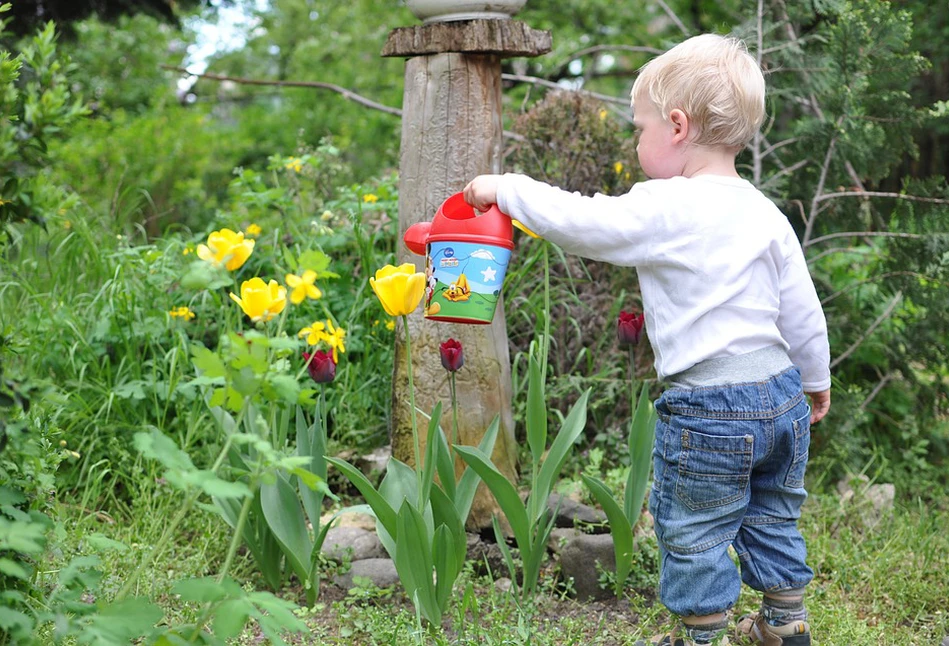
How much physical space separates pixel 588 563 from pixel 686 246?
40.8 inches

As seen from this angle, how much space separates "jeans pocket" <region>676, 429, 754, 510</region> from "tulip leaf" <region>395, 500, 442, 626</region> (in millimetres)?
586

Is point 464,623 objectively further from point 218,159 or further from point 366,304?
point 218,159

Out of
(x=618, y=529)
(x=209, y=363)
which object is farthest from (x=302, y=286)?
(x=618, y=529)

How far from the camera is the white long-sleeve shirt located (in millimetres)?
1884

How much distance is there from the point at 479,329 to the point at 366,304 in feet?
2.32

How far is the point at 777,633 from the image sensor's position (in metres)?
2.15

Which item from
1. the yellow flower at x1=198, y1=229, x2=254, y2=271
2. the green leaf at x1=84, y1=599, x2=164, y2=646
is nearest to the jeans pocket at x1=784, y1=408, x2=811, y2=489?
the yellow flower at x1=198, y1=229, x2=254, y2=271

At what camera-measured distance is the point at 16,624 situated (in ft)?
4.19

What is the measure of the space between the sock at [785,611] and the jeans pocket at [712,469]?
0.35 metres

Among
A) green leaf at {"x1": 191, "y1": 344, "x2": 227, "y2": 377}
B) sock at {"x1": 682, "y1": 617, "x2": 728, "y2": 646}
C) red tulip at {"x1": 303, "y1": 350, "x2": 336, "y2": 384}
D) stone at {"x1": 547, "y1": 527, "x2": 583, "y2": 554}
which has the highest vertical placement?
green leaf at {"x1": 191, "y1": 344, "x2": 227, "y2": 377}

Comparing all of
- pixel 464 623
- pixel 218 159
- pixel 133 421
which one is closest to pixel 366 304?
pixel 133 421

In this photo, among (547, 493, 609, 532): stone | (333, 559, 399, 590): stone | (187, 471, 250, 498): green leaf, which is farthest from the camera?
(547, 493, 609, 532): stone

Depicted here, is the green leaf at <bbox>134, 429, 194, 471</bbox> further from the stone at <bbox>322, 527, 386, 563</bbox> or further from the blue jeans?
the stone at <bbox>322, 527, 386, 563</bbox>

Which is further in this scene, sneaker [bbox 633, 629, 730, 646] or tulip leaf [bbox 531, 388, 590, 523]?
tulip leaf [bbox 531, 388, 590, 523]
